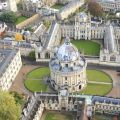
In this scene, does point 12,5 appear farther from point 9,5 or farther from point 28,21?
point 28,21

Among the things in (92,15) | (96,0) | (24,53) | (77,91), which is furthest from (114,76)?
(96,0)

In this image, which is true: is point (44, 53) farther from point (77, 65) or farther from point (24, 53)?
point (77, 65)

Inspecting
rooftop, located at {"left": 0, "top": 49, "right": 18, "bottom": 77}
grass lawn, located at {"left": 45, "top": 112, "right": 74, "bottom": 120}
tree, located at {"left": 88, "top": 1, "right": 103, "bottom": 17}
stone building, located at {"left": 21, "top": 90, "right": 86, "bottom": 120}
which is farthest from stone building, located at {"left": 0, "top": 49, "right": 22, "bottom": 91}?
tree, located at {"left": 88, "top": 1, "right": 103, "bottom": 17}

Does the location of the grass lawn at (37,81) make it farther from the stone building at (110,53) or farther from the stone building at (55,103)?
the stone building at (110,53)

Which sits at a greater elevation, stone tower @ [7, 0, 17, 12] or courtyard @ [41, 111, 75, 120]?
stone tower @ [7, 0, 17, 12]

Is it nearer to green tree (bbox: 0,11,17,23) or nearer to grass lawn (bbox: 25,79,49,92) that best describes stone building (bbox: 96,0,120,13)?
green tree (bbox: 0,11,17,23)

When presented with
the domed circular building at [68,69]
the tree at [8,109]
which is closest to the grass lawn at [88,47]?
the domed circular building at [68,69]

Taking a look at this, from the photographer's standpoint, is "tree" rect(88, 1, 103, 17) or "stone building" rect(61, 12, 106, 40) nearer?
"stone building" rect(61, 12, 106, 40)

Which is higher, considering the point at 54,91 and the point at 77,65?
the point at 77,65
